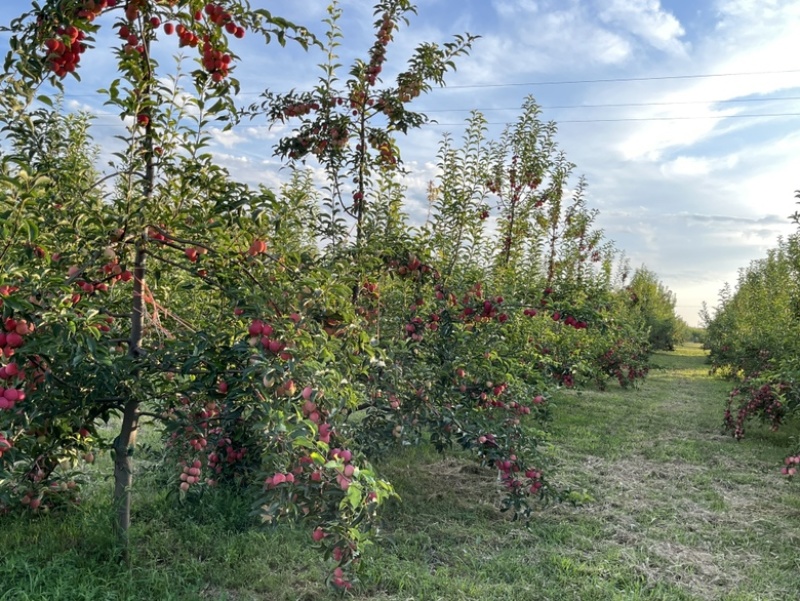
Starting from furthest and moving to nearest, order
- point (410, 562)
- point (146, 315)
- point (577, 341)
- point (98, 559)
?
point (577, 341)
point (410, 562)
point (98, 559)
point (146, 315)

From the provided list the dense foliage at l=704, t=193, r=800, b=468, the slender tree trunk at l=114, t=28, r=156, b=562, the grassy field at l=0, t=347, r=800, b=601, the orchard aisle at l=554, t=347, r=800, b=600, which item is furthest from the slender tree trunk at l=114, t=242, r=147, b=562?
the dense foliage at l=704, t=193, r=800, b=468

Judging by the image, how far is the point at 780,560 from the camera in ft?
12.2

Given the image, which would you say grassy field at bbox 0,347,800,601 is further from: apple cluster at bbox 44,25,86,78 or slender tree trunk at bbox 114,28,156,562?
apple cluster at bbox 44,25,86,78

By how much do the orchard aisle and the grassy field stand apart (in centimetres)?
2

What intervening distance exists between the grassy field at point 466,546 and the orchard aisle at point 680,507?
16mm

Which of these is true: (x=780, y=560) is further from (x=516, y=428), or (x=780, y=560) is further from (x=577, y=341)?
(x=577, y=341)

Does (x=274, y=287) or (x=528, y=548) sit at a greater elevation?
(x=274, y=287)

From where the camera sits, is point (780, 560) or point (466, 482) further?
point (466, 482)

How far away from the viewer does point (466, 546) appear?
12.0ft

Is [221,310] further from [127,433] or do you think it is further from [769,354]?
[769,354]

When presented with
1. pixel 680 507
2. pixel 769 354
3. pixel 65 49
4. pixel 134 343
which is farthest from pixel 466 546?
pixel 769 354

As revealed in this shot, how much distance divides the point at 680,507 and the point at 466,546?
2.08m

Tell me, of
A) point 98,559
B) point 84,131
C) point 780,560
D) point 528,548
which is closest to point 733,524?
point 780,560

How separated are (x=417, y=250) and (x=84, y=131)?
9.70 ft
